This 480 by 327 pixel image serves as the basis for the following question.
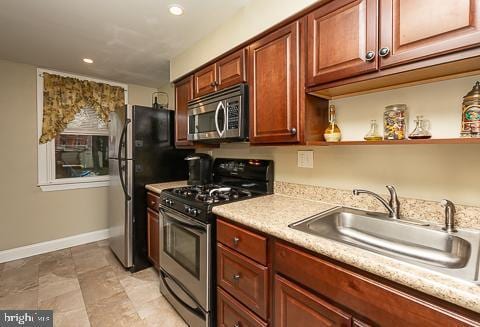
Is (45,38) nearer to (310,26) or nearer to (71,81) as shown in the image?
(71,81)

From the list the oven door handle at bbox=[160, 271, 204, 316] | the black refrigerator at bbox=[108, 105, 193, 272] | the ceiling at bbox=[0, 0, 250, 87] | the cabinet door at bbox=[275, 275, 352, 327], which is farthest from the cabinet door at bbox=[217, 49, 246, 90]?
the oven door handle at bbox=[160, 271, 204, 316]

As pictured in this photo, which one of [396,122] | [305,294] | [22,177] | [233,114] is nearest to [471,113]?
[396,122]

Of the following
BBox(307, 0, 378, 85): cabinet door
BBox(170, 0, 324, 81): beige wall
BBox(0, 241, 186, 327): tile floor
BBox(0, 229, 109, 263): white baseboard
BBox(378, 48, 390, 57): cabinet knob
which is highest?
BBox(170, 0, 324, 81): beige wall

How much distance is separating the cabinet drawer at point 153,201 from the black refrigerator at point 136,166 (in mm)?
80

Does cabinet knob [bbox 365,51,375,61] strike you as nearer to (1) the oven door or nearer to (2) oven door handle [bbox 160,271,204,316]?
(1) the oven door

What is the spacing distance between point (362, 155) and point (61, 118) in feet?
11.4

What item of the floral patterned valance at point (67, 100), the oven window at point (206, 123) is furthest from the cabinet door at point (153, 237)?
the floral patterned valance at point (67, 100)

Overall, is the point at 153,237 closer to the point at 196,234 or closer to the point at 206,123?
the point at 196,234

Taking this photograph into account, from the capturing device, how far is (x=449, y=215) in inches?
41.9

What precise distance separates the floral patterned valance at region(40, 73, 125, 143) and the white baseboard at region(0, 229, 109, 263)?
1321 millimetres

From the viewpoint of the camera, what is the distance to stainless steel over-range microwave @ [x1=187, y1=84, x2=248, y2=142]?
1708mm

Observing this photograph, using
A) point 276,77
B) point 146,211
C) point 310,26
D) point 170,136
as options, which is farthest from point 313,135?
point 146,211

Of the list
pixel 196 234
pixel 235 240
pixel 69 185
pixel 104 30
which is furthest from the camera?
pixel 69 185

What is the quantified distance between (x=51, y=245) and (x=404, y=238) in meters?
3.82
